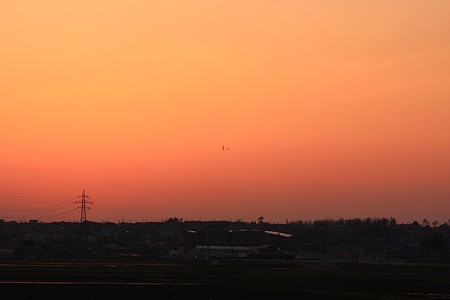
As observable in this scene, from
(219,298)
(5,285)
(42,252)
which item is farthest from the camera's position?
(42,252)

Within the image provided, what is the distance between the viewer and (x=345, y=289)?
79688mm

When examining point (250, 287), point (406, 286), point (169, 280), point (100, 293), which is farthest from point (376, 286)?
point (100, 293)

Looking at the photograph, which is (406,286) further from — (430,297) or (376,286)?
(430,297)

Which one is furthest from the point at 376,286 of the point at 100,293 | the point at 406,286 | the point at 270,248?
the point at 270,248

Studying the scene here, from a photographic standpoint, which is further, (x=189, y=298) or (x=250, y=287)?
(x=250, y=287)

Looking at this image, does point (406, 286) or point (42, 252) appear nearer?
point (406, 286)

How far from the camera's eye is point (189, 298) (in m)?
65.9

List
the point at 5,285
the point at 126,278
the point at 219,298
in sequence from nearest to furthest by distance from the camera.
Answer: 1. the point at 219,298
2. the point at 5,285
3. the point at 126,278

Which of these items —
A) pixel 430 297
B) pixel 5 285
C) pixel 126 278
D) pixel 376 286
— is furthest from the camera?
pixel 126 278

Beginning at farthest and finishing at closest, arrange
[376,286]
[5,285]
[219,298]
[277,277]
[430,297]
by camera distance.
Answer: [277,277] < [376,286] < [5,285] < [430,297] < [219,298]

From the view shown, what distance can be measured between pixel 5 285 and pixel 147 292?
41.2ft

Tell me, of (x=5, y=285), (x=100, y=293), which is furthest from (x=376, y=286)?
(x=5, y=285)

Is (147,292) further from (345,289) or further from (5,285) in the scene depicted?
(345,289)

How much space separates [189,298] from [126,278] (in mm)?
25662
